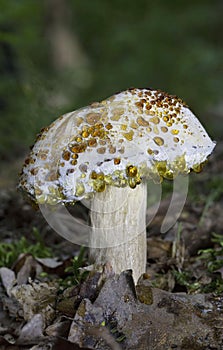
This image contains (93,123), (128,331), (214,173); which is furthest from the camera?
(214,173)

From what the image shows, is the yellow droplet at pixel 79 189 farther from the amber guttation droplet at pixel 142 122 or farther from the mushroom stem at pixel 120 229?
the amber guttation droplet at pixel 142 122

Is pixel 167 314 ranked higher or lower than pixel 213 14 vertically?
lower

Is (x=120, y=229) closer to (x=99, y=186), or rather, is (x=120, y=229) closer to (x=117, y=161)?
(x=99, y=186)

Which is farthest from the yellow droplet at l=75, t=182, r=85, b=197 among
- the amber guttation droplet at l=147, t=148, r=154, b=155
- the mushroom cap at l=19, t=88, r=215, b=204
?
the amber guttation droplet at l=147, t=148, r=154, b=155

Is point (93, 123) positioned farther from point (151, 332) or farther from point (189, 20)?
point (189, 20)

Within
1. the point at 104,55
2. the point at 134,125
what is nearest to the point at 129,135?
the point at 134,125

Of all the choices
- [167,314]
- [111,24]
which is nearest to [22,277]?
[167,314]

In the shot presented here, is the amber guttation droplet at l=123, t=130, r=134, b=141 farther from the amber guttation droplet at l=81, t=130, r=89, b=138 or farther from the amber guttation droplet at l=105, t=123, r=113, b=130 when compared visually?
the amber guttation droplet at l=81, t=130, r=89, b=138
